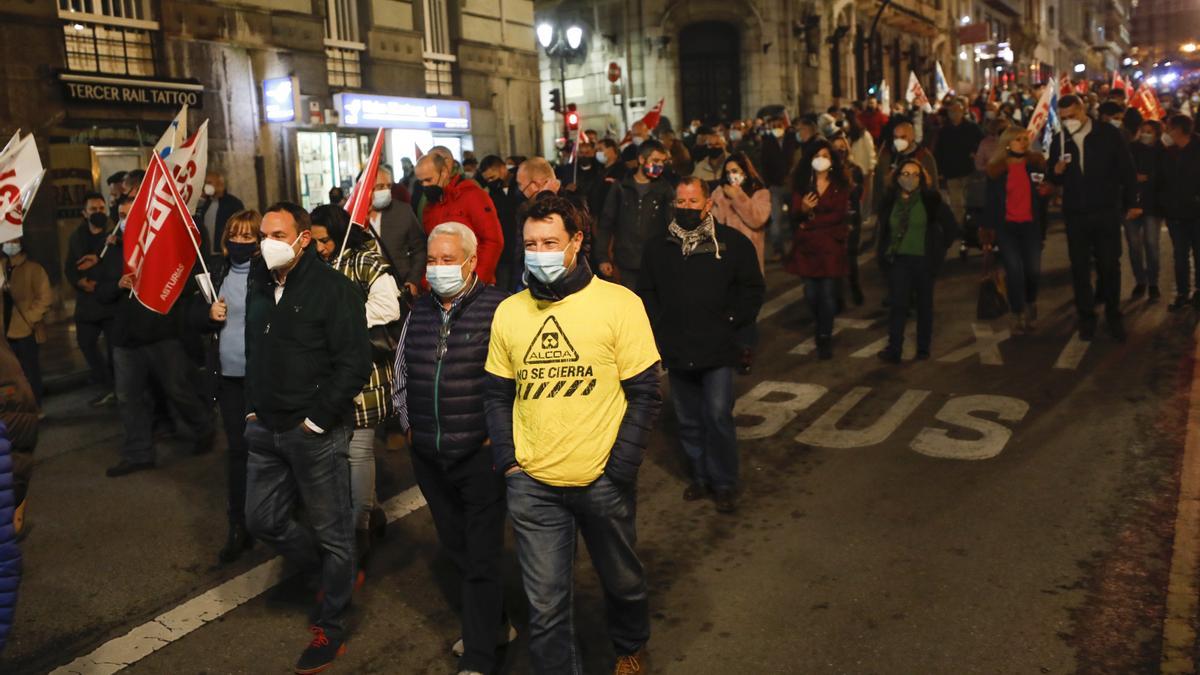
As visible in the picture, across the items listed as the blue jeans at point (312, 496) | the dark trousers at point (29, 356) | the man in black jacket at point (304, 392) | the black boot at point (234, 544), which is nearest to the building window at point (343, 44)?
the dark trousers at point (29, 356)

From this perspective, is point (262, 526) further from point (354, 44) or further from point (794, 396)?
point (354, 44)

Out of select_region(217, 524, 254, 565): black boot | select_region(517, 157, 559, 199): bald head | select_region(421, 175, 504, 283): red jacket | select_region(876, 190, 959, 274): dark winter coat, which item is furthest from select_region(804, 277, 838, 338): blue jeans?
select_region(217, 524, 254, 565): black boot

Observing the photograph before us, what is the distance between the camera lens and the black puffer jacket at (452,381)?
4.40 meters

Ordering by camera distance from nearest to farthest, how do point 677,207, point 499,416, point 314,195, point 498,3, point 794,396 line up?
1. point 499,416
2. point 677,207
3. point 794,396
4. point 314,195
5. point 498,3

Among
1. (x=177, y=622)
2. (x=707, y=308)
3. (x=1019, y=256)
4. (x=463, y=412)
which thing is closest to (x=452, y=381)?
(x=463, y=412)

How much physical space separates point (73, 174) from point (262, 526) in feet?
43.5

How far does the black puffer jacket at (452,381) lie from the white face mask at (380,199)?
4.35m

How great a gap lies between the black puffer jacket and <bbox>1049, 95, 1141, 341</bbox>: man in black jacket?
7.30 metres

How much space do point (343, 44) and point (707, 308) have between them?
17.4 m

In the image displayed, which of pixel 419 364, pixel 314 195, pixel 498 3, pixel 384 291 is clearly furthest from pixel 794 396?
pixel 498 3

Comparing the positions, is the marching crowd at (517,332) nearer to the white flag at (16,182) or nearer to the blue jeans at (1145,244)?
the blue jeans at (1145,244)

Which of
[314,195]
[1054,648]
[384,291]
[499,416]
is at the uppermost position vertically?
[314,195]

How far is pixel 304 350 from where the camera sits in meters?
4.77

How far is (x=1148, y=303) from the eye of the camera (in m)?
11.7
